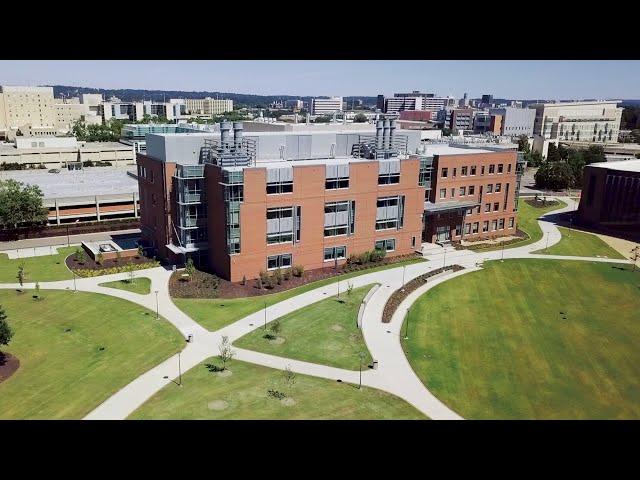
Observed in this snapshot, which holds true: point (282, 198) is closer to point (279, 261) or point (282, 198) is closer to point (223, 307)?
point (279, 261)

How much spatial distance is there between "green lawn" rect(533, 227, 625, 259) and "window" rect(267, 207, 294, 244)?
2808cm

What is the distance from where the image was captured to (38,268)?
4722 cm

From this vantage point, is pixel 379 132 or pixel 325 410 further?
pixel 379 132

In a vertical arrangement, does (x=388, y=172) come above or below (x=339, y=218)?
above

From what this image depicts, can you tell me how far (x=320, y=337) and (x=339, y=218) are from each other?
1635cm

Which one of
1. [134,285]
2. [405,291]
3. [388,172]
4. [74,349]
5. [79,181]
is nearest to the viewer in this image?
[74,349]

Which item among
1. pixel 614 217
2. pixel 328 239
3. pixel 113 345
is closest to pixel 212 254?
pixel 328 239

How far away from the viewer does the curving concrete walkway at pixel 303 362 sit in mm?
27406

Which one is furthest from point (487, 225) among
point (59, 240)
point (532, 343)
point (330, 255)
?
point (59, 240)

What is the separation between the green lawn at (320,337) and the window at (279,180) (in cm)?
1064
